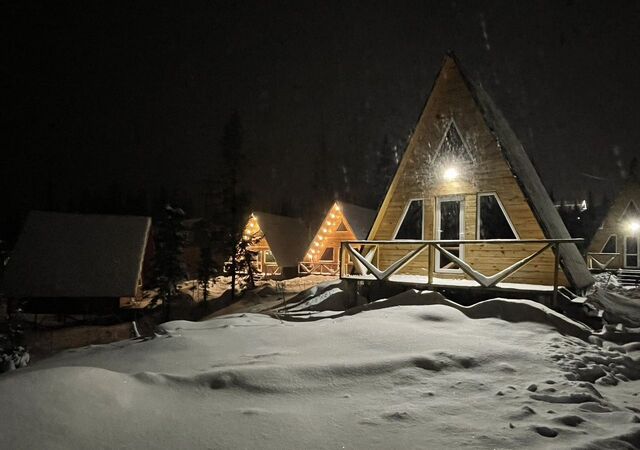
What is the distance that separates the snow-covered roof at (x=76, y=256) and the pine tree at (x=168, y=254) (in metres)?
2.11

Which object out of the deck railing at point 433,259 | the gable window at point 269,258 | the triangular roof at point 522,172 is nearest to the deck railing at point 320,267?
the gable window at point 269,258

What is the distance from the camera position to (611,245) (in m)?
25.3

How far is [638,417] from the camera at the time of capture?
3217 mm

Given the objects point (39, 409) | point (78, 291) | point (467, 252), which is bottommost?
point (78, 291)

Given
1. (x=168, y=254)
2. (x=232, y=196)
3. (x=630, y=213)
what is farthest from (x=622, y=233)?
(x=168, y=254)

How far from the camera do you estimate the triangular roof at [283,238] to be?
31.3 meters

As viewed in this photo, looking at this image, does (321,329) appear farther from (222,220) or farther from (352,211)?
(352,211)

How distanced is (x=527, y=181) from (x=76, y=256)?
1034 inches

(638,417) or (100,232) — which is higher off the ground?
(100,232)

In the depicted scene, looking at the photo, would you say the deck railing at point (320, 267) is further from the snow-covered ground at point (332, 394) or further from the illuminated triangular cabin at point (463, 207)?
the snow-covered ground at point (332, 394)

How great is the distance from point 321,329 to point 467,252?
660 centimetres

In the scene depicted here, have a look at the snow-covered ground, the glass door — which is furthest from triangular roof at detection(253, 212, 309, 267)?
the snow-covered ground

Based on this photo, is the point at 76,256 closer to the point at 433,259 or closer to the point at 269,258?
the point at 269,258

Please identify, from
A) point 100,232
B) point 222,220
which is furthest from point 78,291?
point 222,220
